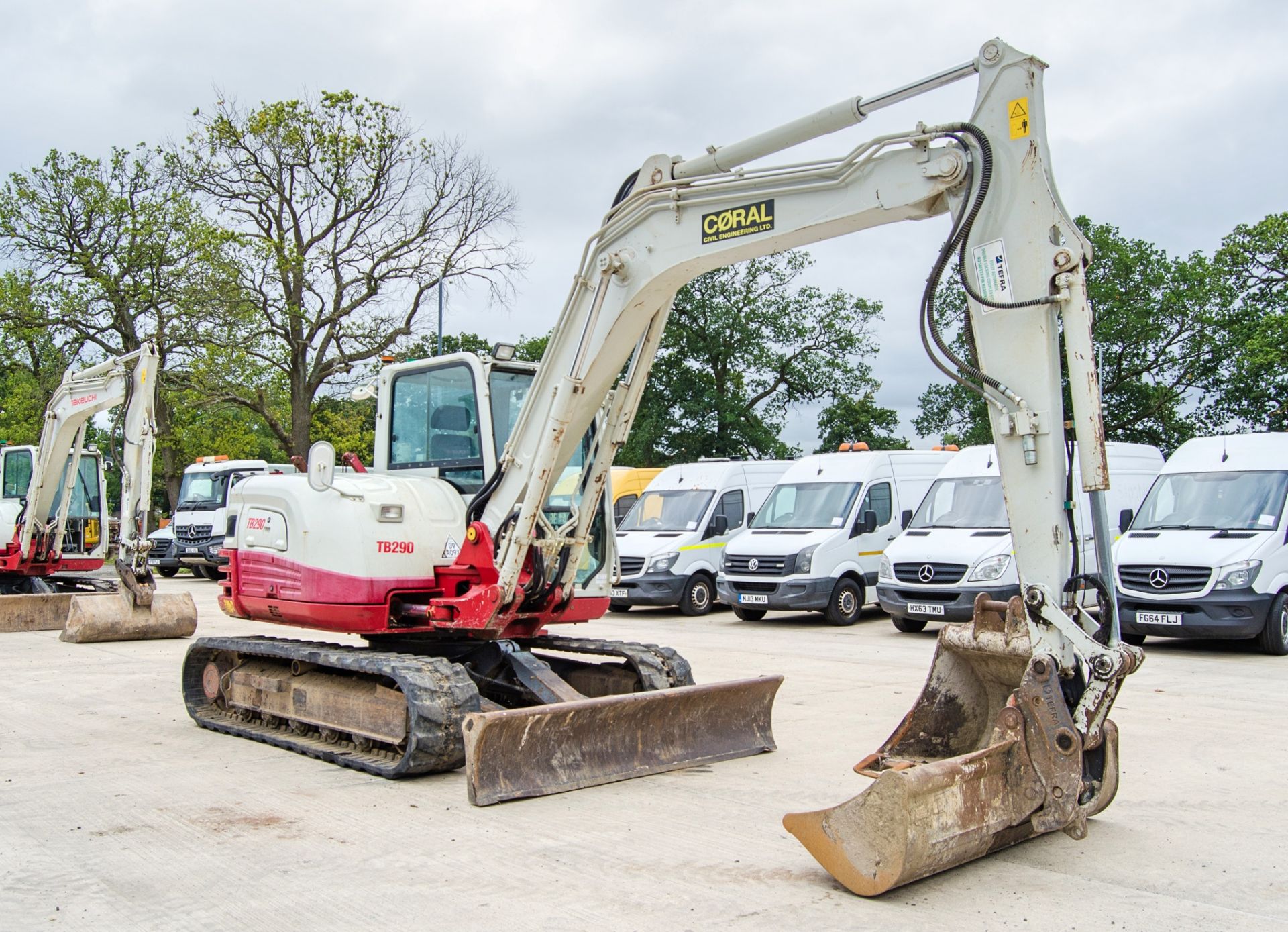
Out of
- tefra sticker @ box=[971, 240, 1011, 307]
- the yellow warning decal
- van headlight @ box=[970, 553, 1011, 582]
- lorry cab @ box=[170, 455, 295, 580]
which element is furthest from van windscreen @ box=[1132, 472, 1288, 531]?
lorry cab @ box=[170, 455, 295, 580]

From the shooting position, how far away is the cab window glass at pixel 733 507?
19.6 m

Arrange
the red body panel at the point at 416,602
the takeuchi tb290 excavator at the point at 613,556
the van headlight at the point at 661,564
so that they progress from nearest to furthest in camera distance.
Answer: the takeuchi tb290 excavator at the point at 613,556 < the red body panel at the point at 416,602 < the van headlight at the point at 661,564

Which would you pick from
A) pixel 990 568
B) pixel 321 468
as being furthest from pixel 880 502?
pixel 321 468

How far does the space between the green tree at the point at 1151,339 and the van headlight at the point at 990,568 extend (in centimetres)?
2122

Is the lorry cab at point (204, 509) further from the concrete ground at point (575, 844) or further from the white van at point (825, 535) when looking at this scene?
the concrete ground at point (575, 844)

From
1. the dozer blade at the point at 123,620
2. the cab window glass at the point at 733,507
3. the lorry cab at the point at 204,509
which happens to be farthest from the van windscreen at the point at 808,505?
the lorry cab at the point at 204,509

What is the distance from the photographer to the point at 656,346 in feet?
25.8

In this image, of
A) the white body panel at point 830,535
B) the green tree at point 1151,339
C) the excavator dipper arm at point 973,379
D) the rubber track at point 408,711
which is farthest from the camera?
the green tree at point 1151,339

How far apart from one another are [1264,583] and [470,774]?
388 inches

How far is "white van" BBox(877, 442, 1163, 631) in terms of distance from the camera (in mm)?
14430

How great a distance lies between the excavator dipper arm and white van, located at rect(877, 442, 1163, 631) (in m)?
7.88

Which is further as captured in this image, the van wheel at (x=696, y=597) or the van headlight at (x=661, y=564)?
the van wheel at (x=696, y=597)

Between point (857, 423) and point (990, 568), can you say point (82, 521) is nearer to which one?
point (990, 568)

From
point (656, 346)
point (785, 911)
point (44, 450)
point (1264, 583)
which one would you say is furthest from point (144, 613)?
point (1264, 583)
